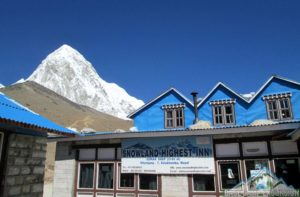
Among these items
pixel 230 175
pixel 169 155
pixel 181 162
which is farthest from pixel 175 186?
pixel 230 175

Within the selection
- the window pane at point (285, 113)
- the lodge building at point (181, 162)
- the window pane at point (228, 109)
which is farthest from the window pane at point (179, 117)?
the lodge building at point (181, 162)

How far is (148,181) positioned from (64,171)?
459cm

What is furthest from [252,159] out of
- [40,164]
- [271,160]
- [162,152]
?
[40,164]

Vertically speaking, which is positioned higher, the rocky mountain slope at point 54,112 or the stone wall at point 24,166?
the rocky mountain slope at point 54,112

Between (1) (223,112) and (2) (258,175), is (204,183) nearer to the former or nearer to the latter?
(2) (258,175)

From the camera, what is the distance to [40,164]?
31.6 feet

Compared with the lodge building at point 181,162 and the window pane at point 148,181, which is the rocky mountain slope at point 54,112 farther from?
the window pane at point 148,181

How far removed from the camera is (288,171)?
39.9 feet

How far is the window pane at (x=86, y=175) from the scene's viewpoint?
1527 centimetres

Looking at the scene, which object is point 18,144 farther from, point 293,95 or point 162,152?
point 293,95

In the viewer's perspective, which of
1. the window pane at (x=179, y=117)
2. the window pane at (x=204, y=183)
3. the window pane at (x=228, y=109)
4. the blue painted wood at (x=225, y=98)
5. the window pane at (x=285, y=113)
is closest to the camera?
the window pane at (x=204, y=183)

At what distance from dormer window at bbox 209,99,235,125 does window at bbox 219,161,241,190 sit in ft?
27.4

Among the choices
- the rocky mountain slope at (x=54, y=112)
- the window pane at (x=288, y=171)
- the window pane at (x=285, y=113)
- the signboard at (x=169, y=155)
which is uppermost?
the rocky mountain slope at (x=54, y=112)

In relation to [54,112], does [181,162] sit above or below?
below
